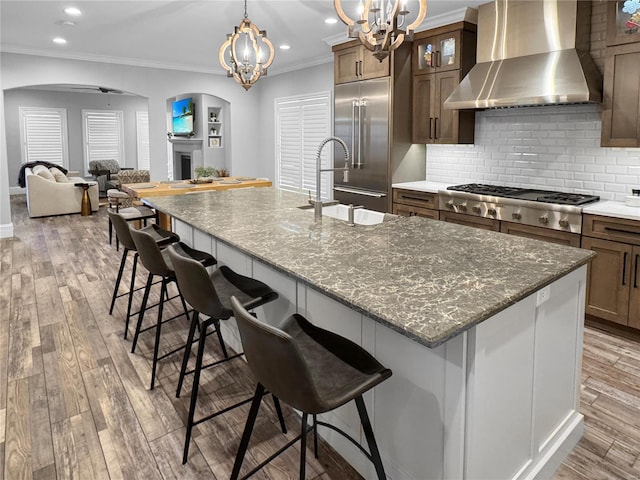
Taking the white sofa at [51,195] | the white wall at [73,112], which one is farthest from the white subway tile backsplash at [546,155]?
the white wall at [73,112]

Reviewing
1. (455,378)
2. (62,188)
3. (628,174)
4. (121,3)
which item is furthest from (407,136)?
(62,188)

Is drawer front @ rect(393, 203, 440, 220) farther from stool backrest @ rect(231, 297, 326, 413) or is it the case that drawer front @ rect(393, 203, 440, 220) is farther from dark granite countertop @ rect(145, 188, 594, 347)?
stool backrest @ rect(231, 297, 326, 413)

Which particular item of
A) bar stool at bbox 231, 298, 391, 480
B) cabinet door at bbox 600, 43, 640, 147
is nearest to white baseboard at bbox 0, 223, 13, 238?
bar stool at bbox 231, 298, 391, 480

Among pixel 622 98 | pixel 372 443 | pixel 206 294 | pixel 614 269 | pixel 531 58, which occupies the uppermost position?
pixel 531 58

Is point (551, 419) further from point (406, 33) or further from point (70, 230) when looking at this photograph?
point (70, 230)

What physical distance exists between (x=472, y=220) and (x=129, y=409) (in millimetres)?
3136

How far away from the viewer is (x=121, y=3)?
172 inches

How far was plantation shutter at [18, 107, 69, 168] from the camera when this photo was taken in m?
11.8

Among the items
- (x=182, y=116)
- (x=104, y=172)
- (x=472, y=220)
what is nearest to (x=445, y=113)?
(x=472, y=220)

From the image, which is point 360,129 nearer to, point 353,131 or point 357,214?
point 353,131

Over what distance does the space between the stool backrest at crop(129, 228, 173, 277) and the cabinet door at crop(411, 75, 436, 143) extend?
326cm

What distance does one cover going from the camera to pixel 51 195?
855cm

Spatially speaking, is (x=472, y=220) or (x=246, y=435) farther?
(x=472, y=220)

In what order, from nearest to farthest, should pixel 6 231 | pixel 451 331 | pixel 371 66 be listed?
pixel 451 331
pixel 371 66
pixel 6 231
